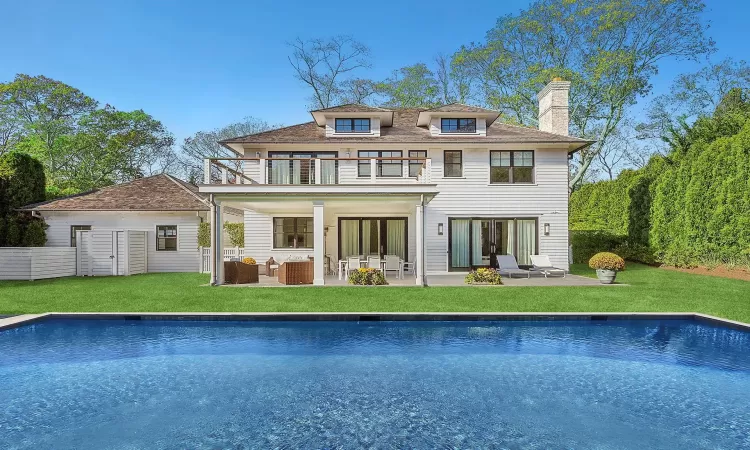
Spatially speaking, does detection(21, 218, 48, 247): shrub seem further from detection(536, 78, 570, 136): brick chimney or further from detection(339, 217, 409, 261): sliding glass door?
detection(536, 78, 570, 136): brick chimney

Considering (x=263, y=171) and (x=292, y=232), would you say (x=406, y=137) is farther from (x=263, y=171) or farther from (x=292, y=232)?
(x=263, y=171)

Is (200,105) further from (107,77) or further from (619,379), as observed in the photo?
(619,379)

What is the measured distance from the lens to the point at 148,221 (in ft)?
66.4

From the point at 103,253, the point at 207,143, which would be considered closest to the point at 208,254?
the point at 103,253

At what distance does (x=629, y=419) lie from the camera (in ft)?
16.8

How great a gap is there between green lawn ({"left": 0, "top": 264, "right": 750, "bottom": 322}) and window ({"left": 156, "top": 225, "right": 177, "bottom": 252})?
214 inches

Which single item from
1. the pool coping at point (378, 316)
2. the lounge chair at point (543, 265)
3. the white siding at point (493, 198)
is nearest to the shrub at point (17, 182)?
the white siding at point (493, 198)

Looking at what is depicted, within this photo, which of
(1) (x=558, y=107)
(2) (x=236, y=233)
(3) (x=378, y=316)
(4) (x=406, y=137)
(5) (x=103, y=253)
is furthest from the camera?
(2) (x=236, y=233)

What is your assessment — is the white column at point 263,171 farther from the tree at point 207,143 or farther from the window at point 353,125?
the tree at point 207,143

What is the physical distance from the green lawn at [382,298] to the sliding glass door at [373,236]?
599 cm

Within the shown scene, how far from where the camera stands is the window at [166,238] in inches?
794

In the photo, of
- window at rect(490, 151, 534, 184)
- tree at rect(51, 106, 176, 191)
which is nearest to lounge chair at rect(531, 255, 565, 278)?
window at rect(490, 151, 534, 184)

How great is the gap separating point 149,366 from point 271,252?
1206 centimetres

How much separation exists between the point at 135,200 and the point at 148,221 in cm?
139
